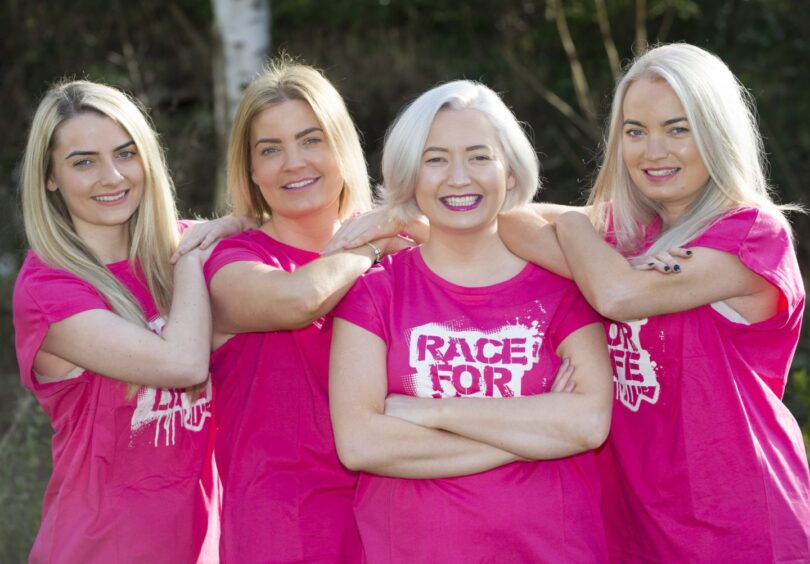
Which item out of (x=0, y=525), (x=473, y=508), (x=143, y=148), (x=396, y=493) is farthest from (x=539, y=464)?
(x=0, y=525)

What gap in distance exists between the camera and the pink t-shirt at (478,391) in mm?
2992

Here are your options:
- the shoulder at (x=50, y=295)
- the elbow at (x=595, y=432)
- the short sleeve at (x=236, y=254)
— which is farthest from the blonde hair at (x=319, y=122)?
the elbow at (x=595, y=432)

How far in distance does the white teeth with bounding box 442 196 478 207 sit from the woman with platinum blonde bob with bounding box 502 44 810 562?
17 centimetres

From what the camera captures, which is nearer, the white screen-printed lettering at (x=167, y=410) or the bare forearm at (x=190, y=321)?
the bare forearm at (x=190, y=321)

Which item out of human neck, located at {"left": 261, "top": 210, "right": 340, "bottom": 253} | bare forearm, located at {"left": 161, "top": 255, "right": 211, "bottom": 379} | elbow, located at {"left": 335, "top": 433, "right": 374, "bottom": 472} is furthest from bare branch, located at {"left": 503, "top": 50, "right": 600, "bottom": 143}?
elbow, located at {"left": 335, "top": 433, "right": 374, "bottom": 472}

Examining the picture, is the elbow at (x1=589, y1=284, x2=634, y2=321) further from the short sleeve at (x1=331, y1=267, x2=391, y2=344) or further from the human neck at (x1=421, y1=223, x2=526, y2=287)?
the short sleeve at (x1=331, y1=267, x2=391, y2=344)

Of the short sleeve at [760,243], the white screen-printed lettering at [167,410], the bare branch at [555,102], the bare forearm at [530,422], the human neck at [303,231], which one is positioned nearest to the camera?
the bare forearm at [530,422]

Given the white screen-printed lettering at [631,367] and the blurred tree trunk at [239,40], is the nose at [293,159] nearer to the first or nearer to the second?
the white screen-printed lettering at [631,367]

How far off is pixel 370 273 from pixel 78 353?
949mm

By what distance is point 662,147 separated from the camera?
3.24 m

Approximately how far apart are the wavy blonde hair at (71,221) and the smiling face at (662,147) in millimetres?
1613

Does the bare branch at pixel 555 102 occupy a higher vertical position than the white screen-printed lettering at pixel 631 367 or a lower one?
higher

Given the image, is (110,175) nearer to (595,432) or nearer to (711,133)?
(595,432)

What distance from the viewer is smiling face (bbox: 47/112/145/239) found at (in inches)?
137
